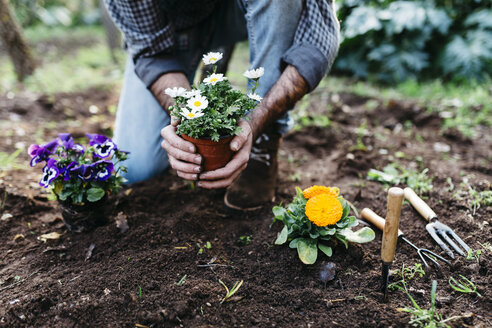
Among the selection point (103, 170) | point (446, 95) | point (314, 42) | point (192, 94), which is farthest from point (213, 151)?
point (446, 95)

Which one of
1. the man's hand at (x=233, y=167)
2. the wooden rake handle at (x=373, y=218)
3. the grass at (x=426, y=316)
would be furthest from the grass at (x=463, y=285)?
the man's hand at (x=233, y=167)

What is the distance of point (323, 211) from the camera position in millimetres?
1482

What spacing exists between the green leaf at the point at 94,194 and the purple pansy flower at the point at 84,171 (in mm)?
58

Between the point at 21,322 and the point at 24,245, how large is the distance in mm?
556

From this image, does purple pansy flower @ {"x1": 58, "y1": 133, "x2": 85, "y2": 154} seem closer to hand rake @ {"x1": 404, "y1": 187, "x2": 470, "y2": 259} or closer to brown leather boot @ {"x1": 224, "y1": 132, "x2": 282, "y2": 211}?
brown leather boot @ {"x1": 224, "y1": 132, "x2": 282, "y2": 211}

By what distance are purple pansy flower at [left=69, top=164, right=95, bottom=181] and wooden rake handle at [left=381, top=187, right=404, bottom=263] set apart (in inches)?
50.9

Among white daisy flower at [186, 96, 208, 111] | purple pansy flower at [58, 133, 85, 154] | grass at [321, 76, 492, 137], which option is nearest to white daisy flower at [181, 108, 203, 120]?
white daisy flower at [186, 96, 208, 111]

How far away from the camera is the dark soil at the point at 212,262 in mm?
1397

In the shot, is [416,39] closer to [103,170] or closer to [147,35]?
[147,35]

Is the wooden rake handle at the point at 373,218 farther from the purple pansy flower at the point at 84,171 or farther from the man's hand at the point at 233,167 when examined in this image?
the purple pansy flower at the point at 84,171

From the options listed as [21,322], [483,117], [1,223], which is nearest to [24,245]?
[1,223]

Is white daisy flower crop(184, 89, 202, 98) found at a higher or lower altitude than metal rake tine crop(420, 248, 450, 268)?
higher

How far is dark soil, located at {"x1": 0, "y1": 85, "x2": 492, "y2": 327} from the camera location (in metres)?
1.40

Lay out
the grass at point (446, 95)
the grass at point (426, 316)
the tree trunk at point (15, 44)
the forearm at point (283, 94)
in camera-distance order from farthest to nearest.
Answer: the tree trunk at point (15, 44)
the grass at point (446, 95)
the forearm at point (283, 94)
the grass at point (426, 316)
